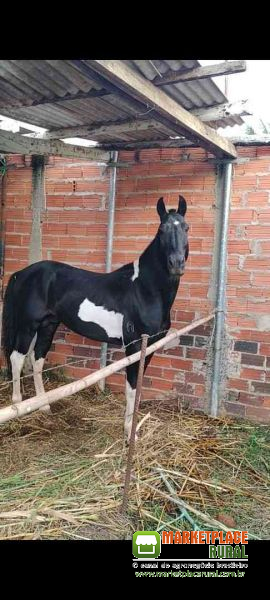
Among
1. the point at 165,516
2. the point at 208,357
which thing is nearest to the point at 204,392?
the point at 208,357

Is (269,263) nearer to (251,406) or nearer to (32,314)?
(251,406)

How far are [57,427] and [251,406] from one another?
195 centimetres

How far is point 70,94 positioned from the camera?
293 cm

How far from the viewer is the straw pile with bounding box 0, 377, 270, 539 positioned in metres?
2.55

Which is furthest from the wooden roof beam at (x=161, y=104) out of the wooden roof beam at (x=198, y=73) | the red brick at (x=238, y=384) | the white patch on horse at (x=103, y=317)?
the red brick at (x=238, y=384)

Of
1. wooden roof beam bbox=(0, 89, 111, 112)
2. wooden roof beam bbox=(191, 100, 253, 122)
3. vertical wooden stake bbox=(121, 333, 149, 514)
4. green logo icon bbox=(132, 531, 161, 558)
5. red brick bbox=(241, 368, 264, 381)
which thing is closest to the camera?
green logo icon bbox=(132, 531, 161, 558)

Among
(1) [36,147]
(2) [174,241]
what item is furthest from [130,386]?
(1) [36,147]

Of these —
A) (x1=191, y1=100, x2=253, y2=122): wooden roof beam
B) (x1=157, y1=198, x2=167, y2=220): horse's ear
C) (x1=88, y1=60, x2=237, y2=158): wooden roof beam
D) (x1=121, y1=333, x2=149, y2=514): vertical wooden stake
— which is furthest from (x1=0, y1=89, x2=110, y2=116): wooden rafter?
(x1=121, y1=333, x2=149, y2=514): vertical wooden stake

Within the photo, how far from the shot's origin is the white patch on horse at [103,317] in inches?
160

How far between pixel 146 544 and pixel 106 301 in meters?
2.32

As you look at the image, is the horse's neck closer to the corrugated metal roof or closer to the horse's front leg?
the horse's front leg

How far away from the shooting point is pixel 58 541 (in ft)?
7.68

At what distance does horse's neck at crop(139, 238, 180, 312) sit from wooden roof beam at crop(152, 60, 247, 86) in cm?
144

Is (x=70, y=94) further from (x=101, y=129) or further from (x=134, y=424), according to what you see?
(x=134, y=424)
